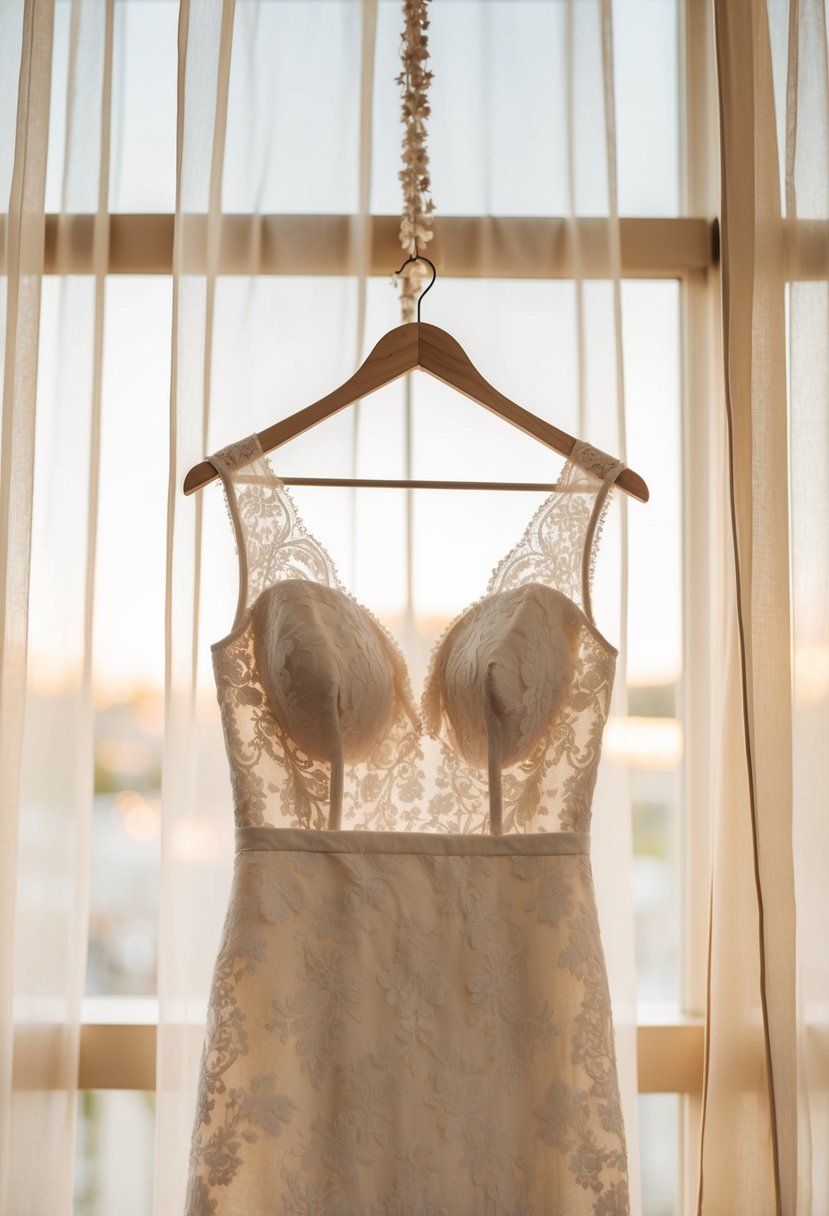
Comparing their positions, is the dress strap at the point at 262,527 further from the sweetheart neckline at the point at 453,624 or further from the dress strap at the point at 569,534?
the dress strap at the point at 569,534

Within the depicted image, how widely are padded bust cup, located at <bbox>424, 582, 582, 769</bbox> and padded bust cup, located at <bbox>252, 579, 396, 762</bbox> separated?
86 millimetres

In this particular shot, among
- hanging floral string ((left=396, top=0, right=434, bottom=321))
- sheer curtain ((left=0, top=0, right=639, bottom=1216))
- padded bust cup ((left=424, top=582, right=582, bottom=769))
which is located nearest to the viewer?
padded bust cup ((left=424, top=582, right=582, bottom=769))

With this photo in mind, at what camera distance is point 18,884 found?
1.65 m

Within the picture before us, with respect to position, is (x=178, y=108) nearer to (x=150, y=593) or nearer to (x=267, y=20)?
(x=267, y=20)

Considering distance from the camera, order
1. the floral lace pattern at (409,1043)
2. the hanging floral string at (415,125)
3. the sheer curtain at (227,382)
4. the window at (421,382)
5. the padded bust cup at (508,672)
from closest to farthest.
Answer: the floral lace pattern at (409,1043) → the padded bust cup at (508,672) → the hanging floral string at (415,125) → the sheer curtain at (227,382) → the window at (421,382)

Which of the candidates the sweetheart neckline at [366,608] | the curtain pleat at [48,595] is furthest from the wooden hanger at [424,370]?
the curtain pleat at [48,595]

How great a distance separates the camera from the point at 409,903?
1270mm

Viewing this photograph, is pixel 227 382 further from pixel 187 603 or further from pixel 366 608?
pixel 366 608

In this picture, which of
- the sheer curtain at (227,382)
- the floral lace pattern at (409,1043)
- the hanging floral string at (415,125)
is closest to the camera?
the floral lace pattern at (409,1043)

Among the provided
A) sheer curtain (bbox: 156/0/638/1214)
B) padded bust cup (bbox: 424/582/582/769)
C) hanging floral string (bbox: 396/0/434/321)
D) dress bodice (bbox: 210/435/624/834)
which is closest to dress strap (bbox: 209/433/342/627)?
dress bodice (bbox: 210/435/624/834)

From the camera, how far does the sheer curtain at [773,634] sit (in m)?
1.56

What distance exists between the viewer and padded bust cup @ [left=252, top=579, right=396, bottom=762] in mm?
1275

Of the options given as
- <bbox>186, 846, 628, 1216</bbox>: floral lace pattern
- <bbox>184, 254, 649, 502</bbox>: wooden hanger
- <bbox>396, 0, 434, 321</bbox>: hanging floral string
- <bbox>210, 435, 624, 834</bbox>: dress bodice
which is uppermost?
<bbox>396, 0, 434, 321</bbox>: hanging floral string

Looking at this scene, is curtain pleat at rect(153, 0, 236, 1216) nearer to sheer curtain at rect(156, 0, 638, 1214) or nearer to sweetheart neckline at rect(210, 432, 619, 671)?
sheer curtain at rect(156, 0, 638, 1214)
